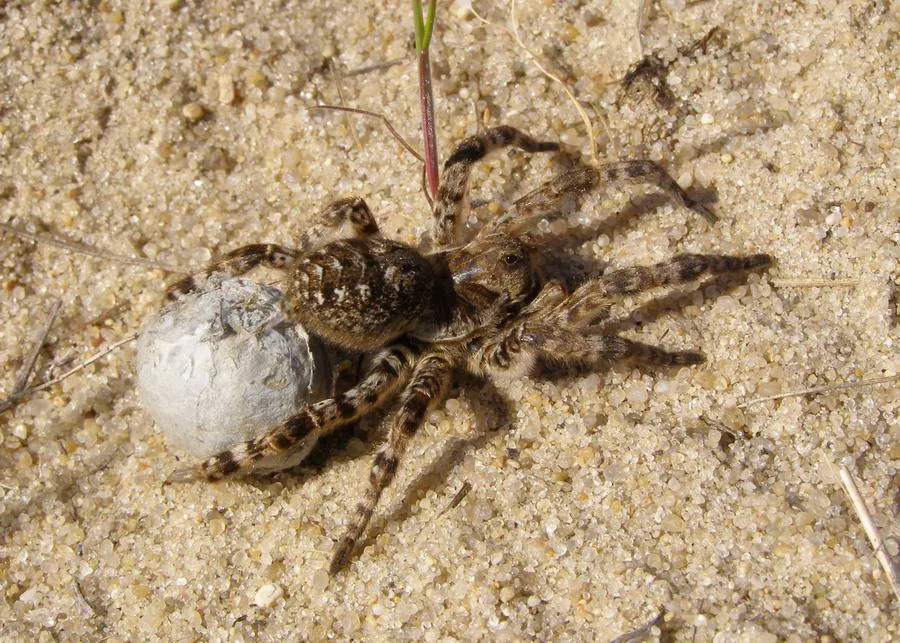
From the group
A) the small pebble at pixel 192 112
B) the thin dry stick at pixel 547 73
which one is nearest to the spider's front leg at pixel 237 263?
the small pebble at pixel 192 112

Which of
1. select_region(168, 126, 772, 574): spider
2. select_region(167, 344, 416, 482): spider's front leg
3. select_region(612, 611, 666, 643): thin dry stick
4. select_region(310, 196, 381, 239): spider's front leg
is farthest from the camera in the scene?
select_region(310, 196, 381, 239): spider's front leg

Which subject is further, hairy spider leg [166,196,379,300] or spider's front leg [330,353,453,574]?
hairy spider leg [166,196,379,300]

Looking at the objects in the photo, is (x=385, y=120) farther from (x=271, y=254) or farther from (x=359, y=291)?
(x=359, y=291)

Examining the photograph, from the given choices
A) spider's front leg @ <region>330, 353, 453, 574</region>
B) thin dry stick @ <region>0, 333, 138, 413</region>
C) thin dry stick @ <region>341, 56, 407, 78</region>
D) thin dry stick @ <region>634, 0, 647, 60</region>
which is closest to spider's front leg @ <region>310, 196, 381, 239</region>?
A: spider's front leg @ <region>330, 353, 453, 574</region>

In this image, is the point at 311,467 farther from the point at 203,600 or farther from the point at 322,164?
the point at 322,164

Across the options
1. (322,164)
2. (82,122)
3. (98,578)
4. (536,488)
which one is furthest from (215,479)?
(82,122)

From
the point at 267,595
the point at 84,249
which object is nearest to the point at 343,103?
the point at 84,249

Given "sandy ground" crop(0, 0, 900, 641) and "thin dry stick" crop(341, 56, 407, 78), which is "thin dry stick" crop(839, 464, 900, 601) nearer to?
"sandy ground" crop(0, 0, 900, 641)
